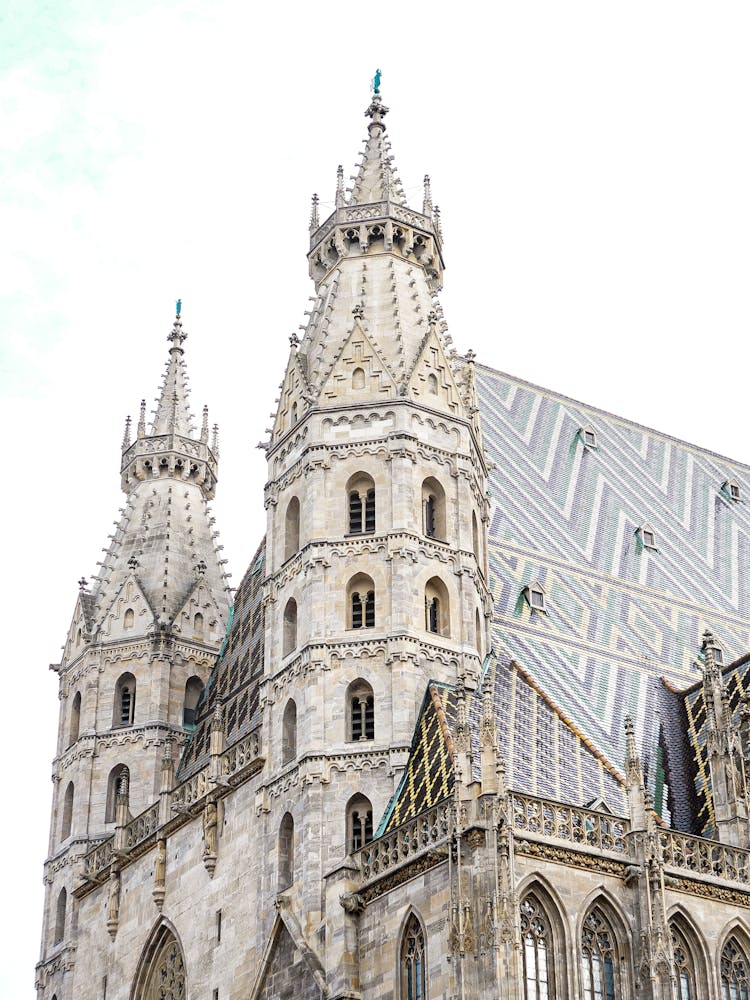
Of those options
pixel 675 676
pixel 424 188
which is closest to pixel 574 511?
pixel 675 676

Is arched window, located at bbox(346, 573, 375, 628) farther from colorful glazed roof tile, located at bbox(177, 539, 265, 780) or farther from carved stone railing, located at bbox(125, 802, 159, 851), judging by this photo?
carved stone railing, located at bbox(125, 802, 159, 851)

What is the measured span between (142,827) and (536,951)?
44.0ft

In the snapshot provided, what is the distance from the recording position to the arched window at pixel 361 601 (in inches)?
1308

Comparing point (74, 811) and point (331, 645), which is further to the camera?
point (74, 811)

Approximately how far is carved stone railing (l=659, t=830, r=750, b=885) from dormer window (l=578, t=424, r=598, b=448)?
17.0 meters

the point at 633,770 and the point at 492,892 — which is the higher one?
the point at 633,770

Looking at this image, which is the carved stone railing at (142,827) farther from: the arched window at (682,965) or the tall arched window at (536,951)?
the arched window at (682,965)

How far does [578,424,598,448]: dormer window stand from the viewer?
1791 inches

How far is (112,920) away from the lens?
3747 cm

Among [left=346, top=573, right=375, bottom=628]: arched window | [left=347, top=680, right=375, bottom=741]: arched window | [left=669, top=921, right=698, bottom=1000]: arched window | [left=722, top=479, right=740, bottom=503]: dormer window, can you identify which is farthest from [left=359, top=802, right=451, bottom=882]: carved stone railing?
[left=722, top=479, right=740, bottom=503]: dormer window

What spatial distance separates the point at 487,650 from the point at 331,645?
3627mm

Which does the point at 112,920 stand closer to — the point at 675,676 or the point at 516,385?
the point at 675,676

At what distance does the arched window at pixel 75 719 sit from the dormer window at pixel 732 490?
A: 18229 millimetres

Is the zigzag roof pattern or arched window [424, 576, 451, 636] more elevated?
the zigzag roof pattern
